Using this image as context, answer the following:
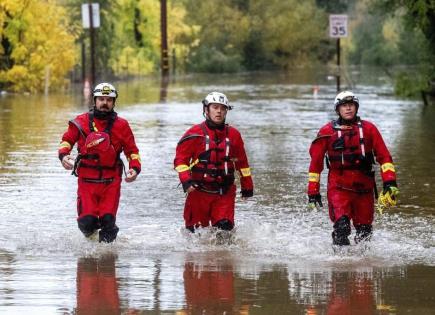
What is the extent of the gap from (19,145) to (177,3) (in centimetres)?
6134

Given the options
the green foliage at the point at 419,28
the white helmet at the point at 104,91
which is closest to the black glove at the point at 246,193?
the white helmet at the point at 104,91

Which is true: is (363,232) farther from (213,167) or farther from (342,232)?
(213,167)

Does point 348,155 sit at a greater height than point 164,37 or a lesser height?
lesser

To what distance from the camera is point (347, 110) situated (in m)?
11.0

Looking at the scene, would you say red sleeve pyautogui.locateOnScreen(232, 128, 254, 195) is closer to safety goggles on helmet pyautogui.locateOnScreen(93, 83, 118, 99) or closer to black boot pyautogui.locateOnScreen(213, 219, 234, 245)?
black boot pyautogui.locateOnScreen(213, 219, 234, 245)

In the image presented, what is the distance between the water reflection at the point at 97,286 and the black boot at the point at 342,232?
6.71 feet

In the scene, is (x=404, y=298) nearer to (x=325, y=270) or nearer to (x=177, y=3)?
(x=325, y=270)

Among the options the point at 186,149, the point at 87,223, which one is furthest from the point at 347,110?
the point at 87,223

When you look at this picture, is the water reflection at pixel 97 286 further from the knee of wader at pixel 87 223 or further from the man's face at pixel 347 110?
the man's face at pixel 347 110

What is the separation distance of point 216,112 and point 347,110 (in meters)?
1.27

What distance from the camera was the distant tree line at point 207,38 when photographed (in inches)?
1762

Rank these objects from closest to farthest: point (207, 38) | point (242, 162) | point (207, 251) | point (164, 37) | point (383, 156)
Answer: point (383, 156) → point (207, 251) → point (242, 162) → point (164, 37) → point (207, 38)

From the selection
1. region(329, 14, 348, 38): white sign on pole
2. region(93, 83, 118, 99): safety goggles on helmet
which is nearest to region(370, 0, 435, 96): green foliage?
region(329, 14, 348, 38): white sign on pole

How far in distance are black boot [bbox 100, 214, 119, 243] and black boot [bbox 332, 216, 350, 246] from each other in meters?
2.07
